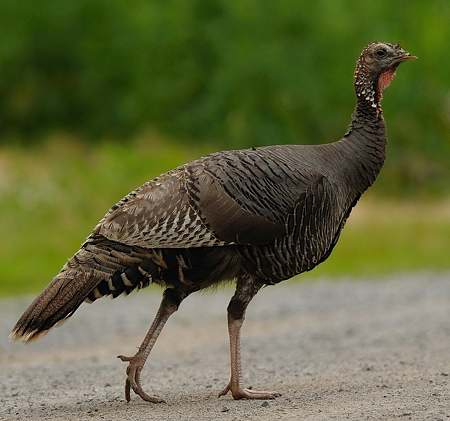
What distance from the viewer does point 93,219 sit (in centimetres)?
2447

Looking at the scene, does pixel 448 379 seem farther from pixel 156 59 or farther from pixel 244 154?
pixel 156 59

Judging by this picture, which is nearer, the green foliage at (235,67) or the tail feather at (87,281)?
the tail feather at (87,281)

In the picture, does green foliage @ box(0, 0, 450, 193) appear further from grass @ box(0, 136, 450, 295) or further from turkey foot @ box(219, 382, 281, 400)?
turkey foot @ box(219, 382, 281, 400)

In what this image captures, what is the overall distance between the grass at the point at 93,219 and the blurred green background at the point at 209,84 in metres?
0.17

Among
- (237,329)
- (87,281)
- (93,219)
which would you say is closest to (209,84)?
(93,219)

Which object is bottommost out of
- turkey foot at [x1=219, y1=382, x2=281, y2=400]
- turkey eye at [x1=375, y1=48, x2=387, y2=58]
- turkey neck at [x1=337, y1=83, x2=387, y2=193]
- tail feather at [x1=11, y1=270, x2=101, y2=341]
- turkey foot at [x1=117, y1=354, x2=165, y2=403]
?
turkey foot at [x1=219, y1=382, x2=281, y2=400]

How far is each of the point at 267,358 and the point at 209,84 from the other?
27256mm

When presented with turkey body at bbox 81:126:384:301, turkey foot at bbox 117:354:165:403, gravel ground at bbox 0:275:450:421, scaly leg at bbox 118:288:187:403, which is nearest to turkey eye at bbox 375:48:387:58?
turkey body at bbox 81:126:384:301

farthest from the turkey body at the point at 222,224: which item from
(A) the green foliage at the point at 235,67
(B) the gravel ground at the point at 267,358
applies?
(A) the green foliage at the point at 235,67

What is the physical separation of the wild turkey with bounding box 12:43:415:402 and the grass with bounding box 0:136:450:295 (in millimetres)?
10462

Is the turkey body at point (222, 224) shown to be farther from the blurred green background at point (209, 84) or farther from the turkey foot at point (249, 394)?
the blurred green background at point (209, 84)

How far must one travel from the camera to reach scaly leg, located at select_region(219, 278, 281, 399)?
7926 mm

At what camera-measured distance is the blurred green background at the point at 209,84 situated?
34.5 metres

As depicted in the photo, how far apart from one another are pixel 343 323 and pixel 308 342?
6.59 ft
